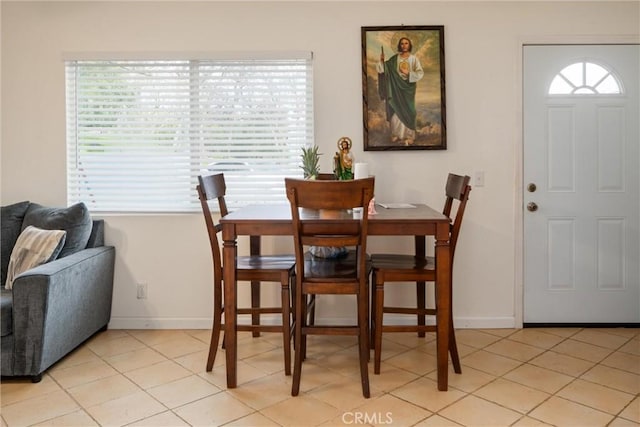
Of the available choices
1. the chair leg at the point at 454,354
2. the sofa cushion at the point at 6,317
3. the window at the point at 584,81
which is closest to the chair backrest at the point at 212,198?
the sofa cushion at the point at 6,317

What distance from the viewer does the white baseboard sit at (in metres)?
3.35

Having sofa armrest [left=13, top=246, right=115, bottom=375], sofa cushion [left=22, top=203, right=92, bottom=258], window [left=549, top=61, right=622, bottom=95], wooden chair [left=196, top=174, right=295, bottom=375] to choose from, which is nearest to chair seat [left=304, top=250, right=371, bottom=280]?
wooden chair [left=196, top=174, right=295, bottom=375]

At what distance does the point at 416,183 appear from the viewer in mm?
3312

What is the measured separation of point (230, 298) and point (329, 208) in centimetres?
70

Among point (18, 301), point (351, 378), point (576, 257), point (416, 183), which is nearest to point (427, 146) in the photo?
point (416, 183)

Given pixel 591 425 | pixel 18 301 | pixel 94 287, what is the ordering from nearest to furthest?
pixel 591 425, pixel 18 301, pixel 94 287

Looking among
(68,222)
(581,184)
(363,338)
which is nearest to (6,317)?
(68,222)

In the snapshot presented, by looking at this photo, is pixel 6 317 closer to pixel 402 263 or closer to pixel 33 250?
pixel 33 250

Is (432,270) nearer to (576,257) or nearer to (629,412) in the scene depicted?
(629,412)

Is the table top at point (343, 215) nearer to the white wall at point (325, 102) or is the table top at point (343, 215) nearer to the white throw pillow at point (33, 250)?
the white wall at point (325, 102)

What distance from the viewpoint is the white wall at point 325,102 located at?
3268 millimetres

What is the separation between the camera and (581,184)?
10.9 feet

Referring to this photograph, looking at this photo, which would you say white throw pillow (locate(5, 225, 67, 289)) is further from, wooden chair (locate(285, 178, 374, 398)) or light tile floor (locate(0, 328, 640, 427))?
wooden chair (locate(285, 178, 374, 398))

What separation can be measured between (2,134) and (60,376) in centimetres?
182
